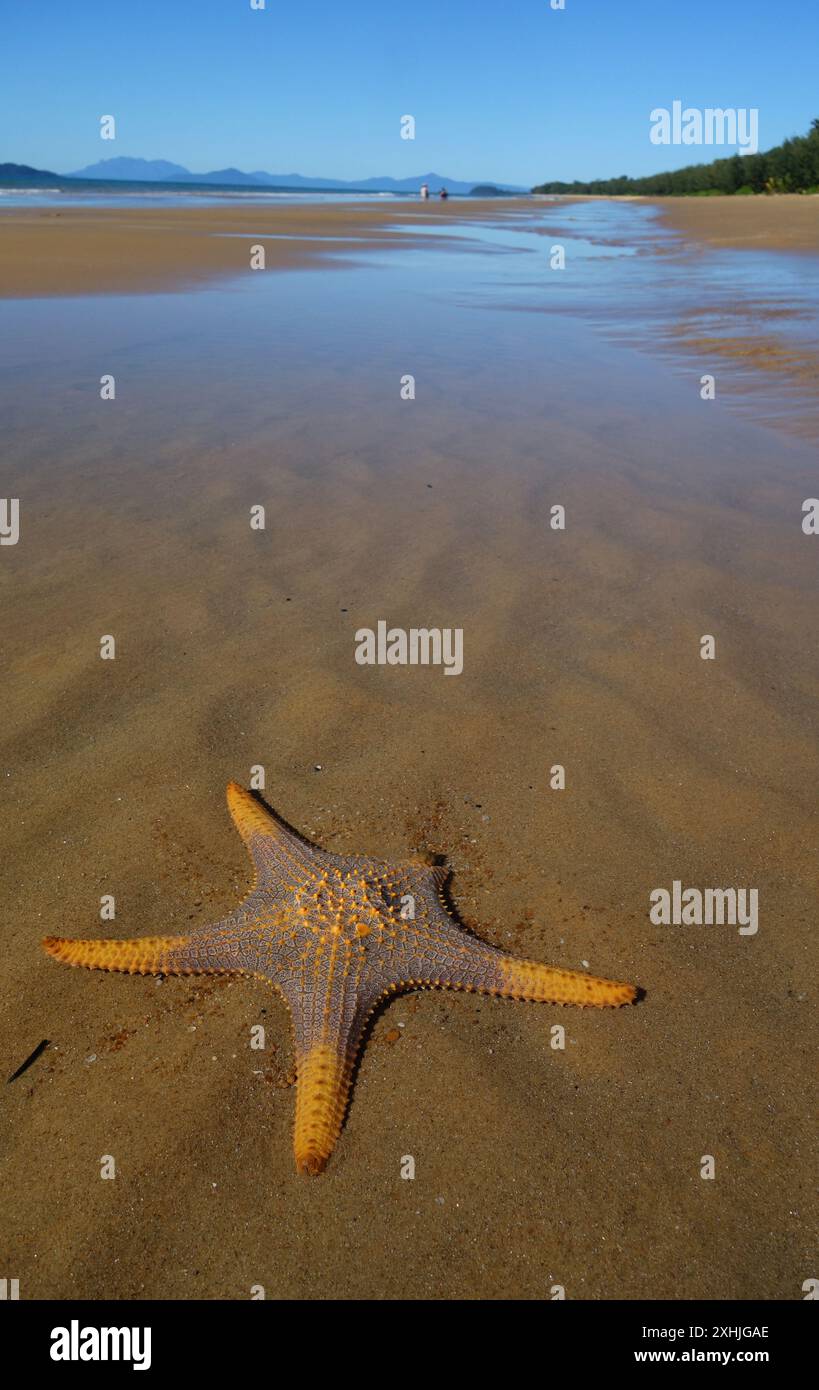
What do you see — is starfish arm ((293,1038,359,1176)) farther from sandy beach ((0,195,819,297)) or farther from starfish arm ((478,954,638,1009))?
sandy beach ((0,195,819,297))

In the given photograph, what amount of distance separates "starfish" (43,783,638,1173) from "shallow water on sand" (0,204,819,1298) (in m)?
0.18

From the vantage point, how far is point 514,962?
10.7 ft

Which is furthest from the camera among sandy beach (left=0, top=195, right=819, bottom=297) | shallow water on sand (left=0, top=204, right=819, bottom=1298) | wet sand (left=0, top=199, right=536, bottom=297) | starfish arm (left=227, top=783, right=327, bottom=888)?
sandy beach (left=0, top=195, right=819, bottom=297)

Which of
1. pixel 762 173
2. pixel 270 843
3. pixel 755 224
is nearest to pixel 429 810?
pixel 270 843

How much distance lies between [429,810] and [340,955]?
127 cm

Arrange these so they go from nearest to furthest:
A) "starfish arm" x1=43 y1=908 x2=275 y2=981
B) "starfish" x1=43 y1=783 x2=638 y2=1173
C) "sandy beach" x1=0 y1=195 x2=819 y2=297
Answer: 1. "starfish" x1=43 y1=783 x2=638 y2=1173
2. "starfish arm" x1=43 y1=908 x2=275 y2=981
3. "sandy beach" x1=0 y1=195 x2=819 y2=297

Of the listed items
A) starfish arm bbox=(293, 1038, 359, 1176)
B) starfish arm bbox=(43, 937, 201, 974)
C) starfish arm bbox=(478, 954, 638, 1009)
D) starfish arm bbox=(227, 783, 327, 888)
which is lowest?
starfish arm bbox=(293, 1038, 359, 1176)

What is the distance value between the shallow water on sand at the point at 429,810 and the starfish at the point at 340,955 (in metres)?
0.18

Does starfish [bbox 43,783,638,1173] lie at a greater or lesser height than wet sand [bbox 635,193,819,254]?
lesser

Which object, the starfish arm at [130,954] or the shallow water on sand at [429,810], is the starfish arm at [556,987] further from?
the starfish arm at [130,954]

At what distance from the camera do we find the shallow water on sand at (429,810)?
277 centimetres

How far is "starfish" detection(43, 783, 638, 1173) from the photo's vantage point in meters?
3.11

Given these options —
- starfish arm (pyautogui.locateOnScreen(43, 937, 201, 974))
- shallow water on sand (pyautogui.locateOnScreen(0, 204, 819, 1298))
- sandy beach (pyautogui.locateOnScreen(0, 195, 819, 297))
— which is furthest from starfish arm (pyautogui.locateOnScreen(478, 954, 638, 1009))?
sandy beach (pyautogui.locateOnScreen(0, 195, 819, 297))
